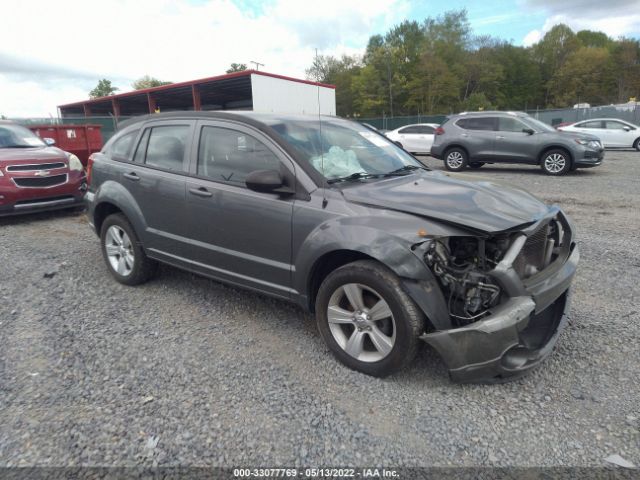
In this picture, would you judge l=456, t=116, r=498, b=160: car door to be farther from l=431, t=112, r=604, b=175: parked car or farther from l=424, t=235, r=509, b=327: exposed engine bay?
l=424, t=235, r=509, b=327: exposed engine bay

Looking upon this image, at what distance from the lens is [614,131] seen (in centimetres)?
1870

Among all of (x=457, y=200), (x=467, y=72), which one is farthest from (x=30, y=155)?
(x=467, y=72)

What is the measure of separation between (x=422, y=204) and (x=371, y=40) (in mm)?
81938

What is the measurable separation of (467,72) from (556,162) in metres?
60.3

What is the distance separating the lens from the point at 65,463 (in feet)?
7.25

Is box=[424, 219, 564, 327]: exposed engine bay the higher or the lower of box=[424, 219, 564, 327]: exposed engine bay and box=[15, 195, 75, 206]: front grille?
the higher

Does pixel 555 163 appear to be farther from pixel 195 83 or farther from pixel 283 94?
pixel 195 83

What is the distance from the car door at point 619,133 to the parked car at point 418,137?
8.01 metres

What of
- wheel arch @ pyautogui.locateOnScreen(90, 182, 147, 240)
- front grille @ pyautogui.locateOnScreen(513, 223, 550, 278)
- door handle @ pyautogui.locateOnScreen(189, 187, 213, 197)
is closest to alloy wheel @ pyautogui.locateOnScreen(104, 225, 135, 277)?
wheel arch @ pyautogui.locateOnScreen(90, 182, 147, 240)

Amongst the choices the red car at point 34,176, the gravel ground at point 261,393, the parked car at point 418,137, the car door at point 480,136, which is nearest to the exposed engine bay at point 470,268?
the gravel ground at point 261,393

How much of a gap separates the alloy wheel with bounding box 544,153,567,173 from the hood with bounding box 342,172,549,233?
9.74 meters

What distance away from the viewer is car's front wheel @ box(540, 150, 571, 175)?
11.6 metres

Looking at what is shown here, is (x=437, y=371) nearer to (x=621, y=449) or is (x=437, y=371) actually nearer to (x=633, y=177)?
(x=621, y=449)

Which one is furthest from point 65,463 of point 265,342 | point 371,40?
point 371,40
